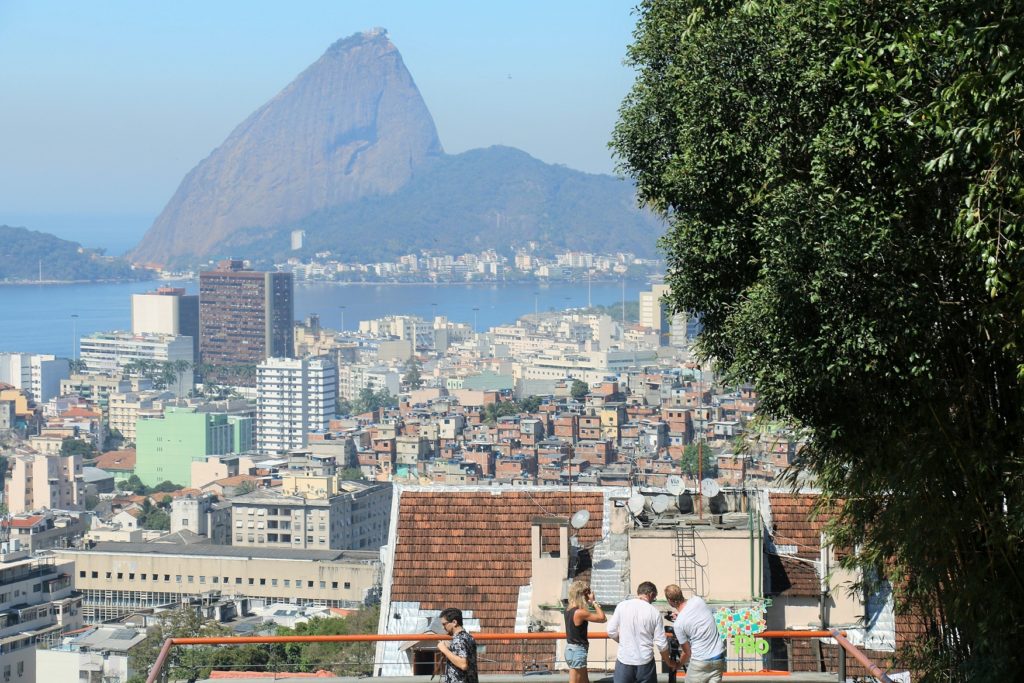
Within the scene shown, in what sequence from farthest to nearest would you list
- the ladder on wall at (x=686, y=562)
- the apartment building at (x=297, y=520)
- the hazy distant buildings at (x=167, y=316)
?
the hazy distant buildings at (x=167, y=316)
the apartment building at (x=297, y=520)
the ladder on wall at (x=686, y=562)

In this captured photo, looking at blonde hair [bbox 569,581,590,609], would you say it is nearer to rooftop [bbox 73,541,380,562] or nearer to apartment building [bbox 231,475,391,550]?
rooftop [bbox 73,541,380,562]

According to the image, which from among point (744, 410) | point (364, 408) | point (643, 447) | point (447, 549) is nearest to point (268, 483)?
point (643, 447)

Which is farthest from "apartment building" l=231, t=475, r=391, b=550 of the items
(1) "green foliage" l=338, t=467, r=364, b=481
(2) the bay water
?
(2) the bay water

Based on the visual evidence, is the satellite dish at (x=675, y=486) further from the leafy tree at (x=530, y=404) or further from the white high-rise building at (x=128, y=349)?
the white high-rise building at (x=128, y=349)

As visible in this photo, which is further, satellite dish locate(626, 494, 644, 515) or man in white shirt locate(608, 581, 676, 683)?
satellite dish locate(626, 494, 644, 515)

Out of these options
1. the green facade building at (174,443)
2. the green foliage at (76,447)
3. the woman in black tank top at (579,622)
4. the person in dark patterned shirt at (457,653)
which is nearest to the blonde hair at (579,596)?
the woman in black tank top at (579,622)

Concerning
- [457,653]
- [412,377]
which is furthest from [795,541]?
[412,377]
